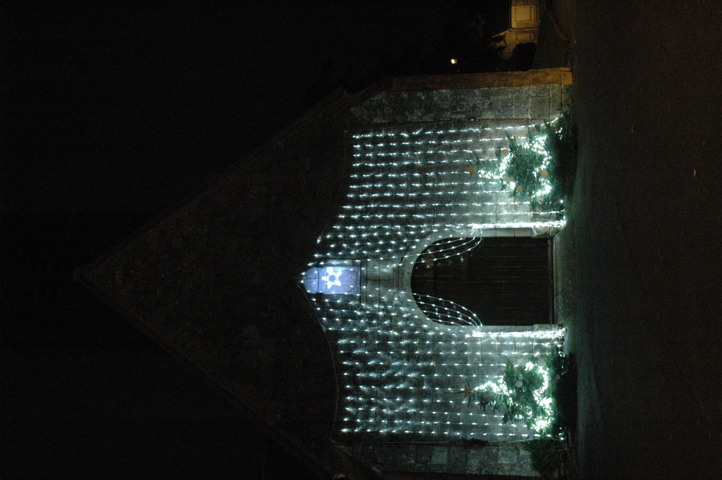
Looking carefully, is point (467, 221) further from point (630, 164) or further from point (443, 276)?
point (630, 164)

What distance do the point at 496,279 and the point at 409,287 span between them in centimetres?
130

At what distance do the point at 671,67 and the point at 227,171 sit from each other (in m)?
5.30

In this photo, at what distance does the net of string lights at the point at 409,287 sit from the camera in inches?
325

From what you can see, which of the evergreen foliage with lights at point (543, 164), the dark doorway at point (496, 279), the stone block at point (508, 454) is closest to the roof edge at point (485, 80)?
the evergreen foliage with lights at point (543, 164)

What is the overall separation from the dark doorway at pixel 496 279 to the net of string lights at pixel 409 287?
367 mm

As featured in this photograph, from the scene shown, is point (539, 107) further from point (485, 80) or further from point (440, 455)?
point (440, 455)

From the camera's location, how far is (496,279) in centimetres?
896

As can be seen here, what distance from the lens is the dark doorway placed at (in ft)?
29.1

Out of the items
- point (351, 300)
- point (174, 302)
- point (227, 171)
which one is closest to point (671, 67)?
point (351, 300)

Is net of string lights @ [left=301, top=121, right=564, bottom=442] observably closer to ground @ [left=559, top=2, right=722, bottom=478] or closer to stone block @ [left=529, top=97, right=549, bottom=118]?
stone block @ [left=529, top=97, right=549, bottom=118]


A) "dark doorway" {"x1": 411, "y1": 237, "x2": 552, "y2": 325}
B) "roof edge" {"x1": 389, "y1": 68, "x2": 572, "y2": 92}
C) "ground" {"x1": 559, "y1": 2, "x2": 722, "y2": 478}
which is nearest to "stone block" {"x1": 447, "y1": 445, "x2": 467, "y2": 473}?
"ground" {"x1": 559, "y1": 2, "x2": 722, "y2": 478}

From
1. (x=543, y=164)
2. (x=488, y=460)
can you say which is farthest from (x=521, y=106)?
(x=488, y=460)

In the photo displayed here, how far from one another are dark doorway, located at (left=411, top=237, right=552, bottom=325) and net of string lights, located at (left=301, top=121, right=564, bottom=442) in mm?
367

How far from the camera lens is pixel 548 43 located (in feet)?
32.8
